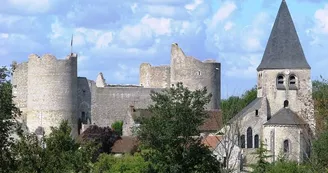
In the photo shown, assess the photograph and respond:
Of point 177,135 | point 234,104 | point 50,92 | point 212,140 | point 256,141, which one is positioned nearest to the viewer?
point 177,135

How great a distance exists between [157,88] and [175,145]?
40.4 m

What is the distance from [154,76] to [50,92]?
9.85 meters

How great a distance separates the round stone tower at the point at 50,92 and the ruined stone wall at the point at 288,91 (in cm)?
1571

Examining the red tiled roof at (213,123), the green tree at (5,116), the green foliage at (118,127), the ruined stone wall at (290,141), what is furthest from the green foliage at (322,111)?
the green tree at (5,116)

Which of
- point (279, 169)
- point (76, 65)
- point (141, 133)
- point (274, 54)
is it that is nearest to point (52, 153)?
point (141, 133)

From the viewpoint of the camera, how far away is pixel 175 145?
45.5m

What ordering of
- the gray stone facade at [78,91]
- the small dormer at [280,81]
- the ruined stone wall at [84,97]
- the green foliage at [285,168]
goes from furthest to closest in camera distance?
the ruined stone wall at [84,97] < the gray stone facade at [78,91] < the small dormer at [280,81] < the green foliage at [285,168]

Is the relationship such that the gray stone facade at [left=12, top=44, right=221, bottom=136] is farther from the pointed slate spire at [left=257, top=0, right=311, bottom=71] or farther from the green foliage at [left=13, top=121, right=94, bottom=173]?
the green foliage at [left=13, top=121, right=94, bottom=173]

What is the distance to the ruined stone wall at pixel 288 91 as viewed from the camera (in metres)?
74.0

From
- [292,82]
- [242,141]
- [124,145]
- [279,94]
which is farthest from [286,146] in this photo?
[124,145]

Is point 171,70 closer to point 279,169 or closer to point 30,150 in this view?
point 279,169

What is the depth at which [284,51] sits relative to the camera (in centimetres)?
7438

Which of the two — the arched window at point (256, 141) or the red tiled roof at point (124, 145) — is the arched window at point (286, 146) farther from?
the red tiled roof at point (124, 145)

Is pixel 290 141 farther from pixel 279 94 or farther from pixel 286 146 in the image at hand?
pixel 279 94
